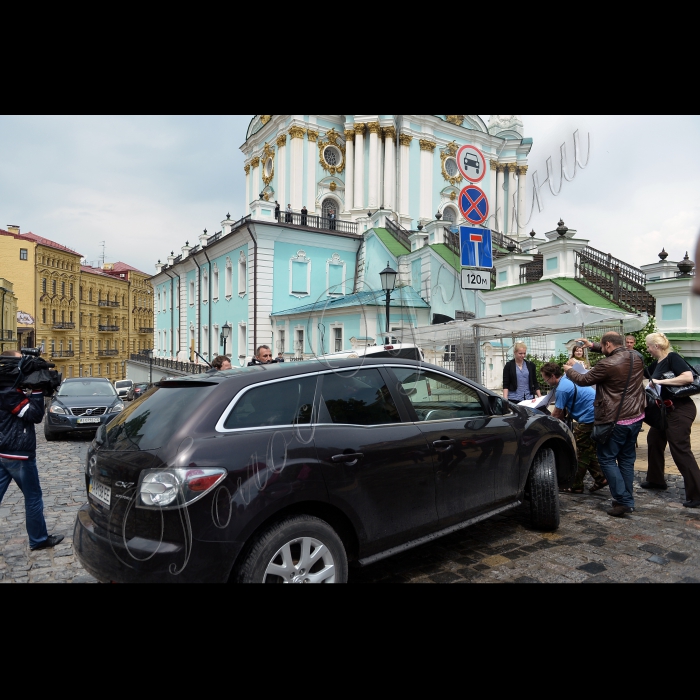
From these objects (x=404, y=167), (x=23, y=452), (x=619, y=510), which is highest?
(x=404, y=167)

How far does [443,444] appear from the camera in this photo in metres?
4.05

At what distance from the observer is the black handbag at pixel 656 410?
237 inches

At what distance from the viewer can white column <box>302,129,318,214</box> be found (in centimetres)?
3659

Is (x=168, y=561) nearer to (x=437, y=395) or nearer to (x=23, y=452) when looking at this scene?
(x=437, y=395)

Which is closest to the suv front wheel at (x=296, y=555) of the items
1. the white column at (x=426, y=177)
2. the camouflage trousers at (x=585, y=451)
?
the camouflage trousers at (x=585, y=451)

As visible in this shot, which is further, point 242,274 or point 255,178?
point 255,178

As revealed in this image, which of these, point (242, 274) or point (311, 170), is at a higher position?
point (311, 170)

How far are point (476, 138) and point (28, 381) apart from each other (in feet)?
119

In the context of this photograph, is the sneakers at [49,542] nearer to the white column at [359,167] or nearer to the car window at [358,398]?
the car window at [358,398]

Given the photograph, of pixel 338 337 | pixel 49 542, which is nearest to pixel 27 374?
pixel 49 542

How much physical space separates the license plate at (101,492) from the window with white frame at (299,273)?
86.0 ft

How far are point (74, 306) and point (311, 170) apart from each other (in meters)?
29.1

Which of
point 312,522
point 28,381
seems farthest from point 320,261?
point 312,522

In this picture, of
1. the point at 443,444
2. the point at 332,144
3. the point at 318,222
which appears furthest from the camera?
the point at 332,144
